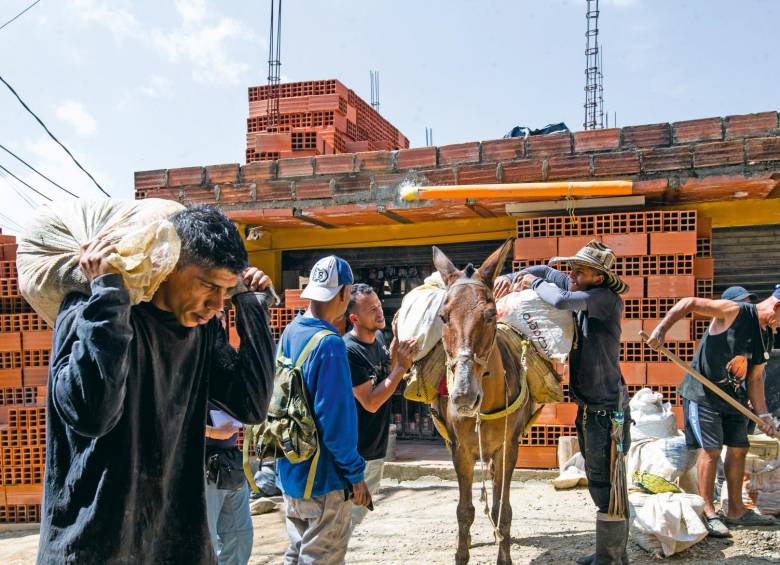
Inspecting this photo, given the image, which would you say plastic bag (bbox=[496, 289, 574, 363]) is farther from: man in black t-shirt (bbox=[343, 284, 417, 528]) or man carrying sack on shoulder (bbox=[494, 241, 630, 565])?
man in black t-shirt (bbox=[343, 284, 417, 528])

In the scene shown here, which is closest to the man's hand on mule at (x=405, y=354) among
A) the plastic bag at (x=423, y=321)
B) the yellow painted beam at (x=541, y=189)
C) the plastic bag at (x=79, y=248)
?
the plastic bag at (x=423, y=321)

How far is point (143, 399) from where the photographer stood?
217 centimetres

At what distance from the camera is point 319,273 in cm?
403

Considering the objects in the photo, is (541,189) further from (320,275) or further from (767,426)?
(320,275)

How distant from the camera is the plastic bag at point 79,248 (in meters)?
2.02

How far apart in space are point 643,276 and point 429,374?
3559mm

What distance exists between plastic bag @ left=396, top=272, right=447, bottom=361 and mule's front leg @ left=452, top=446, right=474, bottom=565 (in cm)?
83

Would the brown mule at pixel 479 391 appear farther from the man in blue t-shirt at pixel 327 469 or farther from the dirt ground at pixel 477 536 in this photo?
the man in blue t-shirt at pixel 327 469

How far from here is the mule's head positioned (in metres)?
4.66

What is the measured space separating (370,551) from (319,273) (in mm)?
3273

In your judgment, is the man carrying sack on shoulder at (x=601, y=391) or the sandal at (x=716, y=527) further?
the sandal at (x=716, y=527)

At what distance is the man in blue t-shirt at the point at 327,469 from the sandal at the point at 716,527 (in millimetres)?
3612

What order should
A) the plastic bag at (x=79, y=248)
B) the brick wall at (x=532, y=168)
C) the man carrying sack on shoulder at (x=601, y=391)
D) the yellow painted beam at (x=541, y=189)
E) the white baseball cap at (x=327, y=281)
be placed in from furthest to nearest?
the yellow painted beam at (x=541, y=189), the brick wall at (x=532, y=168), the man carrying sack on shoulder at (x=601, y=391), the white baseball cap at (x=327, y=281), the plastic bag at (x=79, y=248)

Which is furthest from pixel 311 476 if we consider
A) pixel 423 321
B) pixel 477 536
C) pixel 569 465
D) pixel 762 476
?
pixel 762 476
